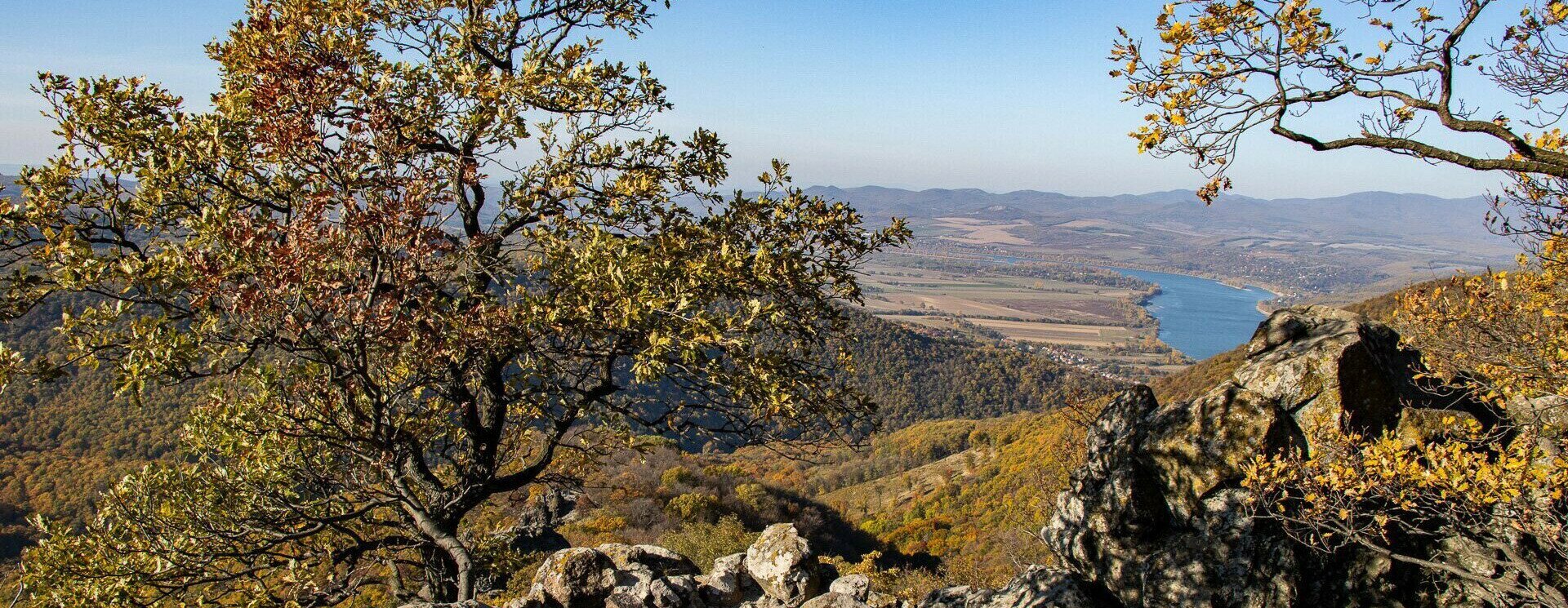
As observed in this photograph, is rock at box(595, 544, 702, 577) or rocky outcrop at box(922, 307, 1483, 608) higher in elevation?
rocky outcrop at box(922, 307, 1483, 608)

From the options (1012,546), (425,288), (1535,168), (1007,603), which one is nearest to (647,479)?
(1012,546)

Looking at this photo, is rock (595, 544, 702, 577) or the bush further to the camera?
the bush

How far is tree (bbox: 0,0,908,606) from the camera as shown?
15.9ft

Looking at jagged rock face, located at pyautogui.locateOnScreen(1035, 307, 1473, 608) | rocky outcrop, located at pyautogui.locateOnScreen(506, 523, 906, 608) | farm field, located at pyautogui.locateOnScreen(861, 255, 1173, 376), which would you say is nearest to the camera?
jagged rock face, located at pyautogui.locateOnScreen(1035, 307, 1473, 608)

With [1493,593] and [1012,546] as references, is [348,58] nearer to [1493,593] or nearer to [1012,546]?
[1493,593]

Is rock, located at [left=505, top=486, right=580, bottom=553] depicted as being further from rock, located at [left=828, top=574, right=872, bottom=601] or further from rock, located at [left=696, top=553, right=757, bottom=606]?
rock, located at [left=828, top=574, right=872, bottom=601]

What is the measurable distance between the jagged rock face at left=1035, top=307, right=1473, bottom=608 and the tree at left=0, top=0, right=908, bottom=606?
3684mm

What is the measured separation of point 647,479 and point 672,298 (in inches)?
1080

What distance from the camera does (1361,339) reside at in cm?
839

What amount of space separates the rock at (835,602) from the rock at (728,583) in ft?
6.02

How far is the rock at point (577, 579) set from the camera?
10195mm

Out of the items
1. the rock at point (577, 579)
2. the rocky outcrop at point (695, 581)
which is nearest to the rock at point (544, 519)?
the rocky outcrop at point (695, 581)

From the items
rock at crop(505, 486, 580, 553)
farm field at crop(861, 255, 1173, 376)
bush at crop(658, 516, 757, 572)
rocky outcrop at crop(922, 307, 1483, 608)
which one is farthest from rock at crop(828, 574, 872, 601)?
farm field at crop(861, 255, 1173, 376)

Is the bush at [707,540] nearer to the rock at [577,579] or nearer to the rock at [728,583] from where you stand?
the rock at [728,583]
